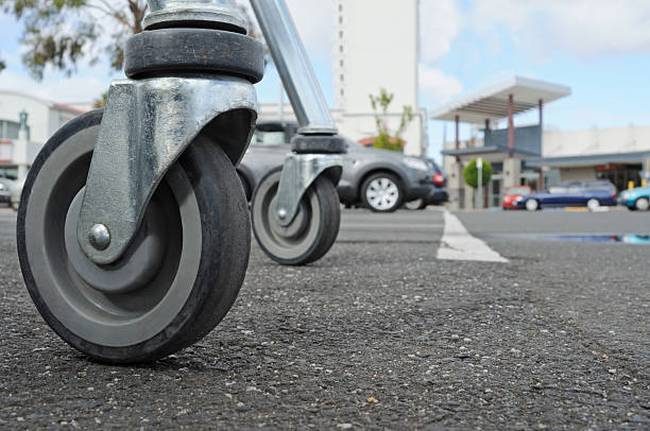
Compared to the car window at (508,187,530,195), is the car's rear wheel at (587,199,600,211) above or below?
below

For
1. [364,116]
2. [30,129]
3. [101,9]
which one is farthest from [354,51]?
[101,9]

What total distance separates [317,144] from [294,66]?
0.48m

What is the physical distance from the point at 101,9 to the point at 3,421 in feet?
74.7

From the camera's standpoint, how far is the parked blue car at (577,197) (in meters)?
29.5

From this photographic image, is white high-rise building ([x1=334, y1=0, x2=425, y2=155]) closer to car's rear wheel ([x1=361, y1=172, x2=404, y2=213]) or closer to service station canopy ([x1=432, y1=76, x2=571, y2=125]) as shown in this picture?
service station canopy ([x1=432, y1=76, x2=571, y2=125])

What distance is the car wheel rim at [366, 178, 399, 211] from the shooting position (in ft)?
43.0

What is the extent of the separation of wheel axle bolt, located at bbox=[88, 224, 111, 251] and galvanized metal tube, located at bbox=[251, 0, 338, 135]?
1765mm

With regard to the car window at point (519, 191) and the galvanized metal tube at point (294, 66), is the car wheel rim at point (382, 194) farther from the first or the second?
the car window at point (519, 191)

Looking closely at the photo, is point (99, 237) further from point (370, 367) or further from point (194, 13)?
point (370, 367)

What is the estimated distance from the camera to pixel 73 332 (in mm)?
1616

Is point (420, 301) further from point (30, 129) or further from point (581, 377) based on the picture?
point (30, 129)

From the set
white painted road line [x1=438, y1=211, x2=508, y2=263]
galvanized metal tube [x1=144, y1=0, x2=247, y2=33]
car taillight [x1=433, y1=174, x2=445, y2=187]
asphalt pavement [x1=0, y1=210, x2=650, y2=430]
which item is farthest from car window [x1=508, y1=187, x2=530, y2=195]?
galvanized metal tube [x1=144, y1=0, x2=247, y2=33]

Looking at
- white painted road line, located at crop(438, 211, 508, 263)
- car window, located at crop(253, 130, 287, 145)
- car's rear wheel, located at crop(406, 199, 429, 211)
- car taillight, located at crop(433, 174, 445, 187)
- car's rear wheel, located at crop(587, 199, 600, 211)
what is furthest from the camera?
car's rear wheel, located at crop(587, 199, 600, 211)

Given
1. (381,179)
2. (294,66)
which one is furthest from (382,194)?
(294,66)
